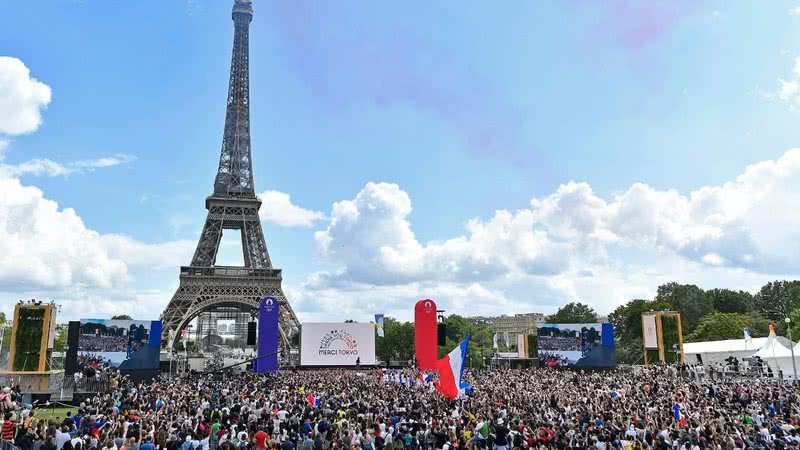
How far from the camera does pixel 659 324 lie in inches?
1850

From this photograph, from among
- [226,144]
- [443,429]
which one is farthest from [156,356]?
[443,429]

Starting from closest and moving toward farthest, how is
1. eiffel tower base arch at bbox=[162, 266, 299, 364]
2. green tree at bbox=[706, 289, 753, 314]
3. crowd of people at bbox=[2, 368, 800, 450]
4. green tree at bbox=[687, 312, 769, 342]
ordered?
1. crowd of people at bbox=[2, 368, 800, 450]
2. eiffel tower base arch at bbox=[162, 266, 299, 364]
3. green tree at bbox=[687, 312, 769, 342]
4. green tree at bbox=[706, 289, 753, 314]

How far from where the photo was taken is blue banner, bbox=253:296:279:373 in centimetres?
3828

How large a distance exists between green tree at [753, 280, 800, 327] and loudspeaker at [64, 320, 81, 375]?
287ft

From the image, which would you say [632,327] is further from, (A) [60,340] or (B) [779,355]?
(A) [60,340]

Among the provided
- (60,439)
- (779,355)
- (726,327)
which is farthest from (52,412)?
(726,327)

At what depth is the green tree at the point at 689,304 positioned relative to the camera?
83000 mm

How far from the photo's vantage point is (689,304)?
8344 cm

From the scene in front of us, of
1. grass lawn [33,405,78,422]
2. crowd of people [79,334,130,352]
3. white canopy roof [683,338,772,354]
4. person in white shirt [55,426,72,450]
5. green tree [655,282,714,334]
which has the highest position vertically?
green tree [655,282,714,334]

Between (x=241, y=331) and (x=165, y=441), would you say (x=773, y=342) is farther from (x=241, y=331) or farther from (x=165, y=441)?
(x=241, y=331)

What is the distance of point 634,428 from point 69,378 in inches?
1168

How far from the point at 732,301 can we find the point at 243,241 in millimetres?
75688

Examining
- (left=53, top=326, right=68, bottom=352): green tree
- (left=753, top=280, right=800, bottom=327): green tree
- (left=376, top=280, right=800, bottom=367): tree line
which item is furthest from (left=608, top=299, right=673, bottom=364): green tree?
(left=53, top=326, right=68, bottom=352): green tree

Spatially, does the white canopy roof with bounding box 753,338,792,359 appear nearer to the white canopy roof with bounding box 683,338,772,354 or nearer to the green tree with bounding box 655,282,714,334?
the white canopy roof with bounding box 683,338,772,354
